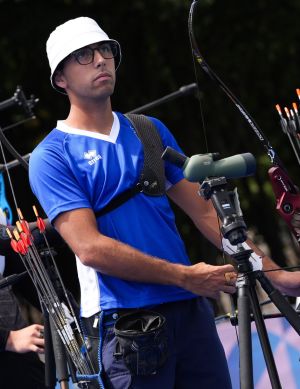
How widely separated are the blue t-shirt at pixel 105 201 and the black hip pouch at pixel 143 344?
0.26ft

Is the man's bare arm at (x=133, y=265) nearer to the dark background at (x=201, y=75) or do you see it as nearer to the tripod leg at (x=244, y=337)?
the tripod leg at (x=244, y=337)

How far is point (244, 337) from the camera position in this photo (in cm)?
312

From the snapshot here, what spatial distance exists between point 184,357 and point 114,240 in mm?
466

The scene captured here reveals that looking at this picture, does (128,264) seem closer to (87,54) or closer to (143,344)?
(143,344)

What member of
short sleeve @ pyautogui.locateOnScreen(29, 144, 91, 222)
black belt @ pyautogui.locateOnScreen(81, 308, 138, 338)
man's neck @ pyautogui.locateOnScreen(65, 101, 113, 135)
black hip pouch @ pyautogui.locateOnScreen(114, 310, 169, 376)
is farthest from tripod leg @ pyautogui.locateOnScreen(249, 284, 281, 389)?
man's neck @ pyautogui.locateOnScreen(65, 101, 113, 135)

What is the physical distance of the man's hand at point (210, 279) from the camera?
3.48 m

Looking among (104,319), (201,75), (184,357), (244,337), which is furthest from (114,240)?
(201,75)

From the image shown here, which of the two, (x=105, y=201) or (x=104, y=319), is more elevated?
(x=105, y=201)

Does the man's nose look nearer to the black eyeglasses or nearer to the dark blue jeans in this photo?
the black eyeglasses

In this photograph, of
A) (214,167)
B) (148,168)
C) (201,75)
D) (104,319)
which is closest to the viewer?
(214,167)

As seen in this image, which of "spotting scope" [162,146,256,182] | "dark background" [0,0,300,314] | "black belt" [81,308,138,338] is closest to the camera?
"spotting scope" [162,146,256,182]

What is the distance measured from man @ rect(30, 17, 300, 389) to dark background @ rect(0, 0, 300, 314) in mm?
6192

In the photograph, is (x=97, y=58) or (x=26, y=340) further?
(x=26, y=340)

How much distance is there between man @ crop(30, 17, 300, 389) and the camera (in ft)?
11.5
